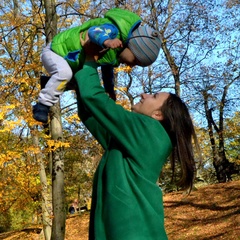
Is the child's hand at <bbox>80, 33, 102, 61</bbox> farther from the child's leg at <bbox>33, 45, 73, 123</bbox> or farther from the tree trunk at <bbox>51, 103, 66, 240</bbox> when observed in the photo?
the tree trunk at <bbox>51, 103, 66, 240</bbox>

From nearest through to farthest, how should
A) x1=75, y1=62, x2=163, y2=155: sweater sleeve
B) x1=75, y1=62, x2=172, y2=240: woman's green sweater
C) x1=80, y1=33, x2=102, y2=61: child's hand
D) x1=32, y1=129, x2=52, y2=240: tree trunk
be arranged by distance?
x1=75, y1=62, x2=172, y2=240: woman's green sweater → x1=75, y1=62, x2=163, y2=155: sweater sleeve → x1=80, y1=33, x2=102, y2=61: child's hand → x1=32, y1=129, x2=52, y2=240: tree trunk

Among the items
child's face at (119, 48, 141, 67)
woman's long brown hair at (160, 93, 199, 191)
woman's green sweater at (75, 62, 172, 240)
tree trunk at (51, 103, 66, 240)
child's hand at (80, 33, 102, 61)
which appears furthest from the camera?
tree trunk at (51, 103, 66, 240)

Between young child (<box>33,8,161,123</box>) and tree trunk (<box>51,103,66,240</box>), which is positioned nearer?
young child (<box>33,8,161,123</box>)

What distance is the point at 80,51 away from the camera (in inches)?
91.1

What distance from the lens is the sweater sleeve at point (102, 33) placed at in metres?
2.08

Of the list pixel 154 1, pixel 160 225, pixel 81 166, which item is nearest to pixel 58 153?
pixel 160 225

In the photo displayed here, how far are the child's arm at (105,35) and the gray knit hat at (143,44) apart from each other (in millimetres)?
129

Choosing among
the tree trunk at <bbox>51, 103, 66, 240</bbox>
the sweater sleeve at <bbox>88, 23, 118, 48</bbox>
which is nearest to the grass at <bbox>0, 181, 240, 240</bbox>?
the tree trunk at <bbox>51, 103, 66, 240</bbox>

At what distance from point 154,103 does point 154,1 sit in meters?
14.6

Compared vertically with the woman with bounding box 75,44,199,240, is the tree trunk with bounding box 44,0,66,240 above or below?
above

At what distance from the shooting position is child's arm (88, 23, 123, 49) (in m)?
2.05

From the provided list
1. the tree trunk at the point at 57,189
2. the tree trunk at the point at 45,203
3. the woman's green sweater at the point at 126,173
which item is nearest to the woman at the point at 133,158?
the woman's green sweater at the point at 126,173

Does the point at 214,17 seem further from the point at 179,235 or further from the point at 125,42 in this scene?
the point at 125,42

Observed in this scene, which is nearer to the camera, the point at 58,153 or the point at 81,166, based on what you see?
the point at 58,153
